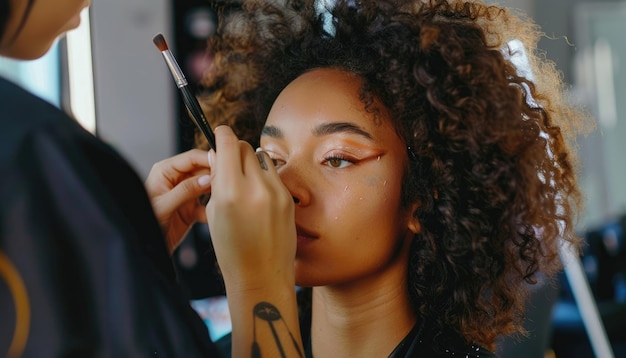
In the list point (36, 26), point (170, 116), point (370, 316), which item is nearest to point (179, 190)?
point (370, 316)

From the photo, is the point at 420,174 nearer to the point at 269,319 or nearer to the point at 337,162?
the point at 337,162

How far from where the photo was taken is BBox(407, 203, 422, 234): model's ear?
1.09 m

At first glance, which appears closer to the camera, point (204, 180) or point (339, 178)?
point (339, 178)

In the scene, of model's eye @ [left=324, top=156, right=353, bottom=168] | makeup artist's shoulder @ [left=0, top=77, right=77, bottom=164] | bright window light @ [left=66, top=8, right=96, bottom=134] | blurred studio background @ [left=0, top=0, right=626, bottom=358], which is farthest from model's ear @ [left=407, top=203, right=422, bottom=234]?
bright window light @ [left=66, top=8, right=96, bottom=134]

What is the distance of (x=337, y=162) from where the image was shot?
1034 millimetres

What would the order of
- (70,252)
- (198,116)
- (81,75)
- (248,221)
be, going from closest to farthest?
(70,252)
(248,221)
(198,116)
(81,75)

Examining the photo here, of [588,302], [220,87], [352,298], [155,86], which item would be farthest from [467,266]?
[155,86]

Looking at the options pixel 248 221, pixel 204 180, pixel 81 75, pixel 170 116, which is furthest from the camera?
pixel 170 116

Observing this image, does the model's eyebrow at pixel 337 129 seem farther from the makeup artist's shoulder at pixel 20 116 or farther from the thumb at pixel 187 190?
the makeup artist's shoulder at pixel 20 116

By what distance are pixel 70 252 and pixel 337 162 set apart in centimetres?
55

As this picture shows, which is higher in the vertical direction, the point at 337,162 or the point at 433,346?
the point at 337,162

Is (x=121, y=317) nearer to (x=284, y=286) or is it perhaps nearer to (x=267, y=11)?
(x=284, y=286)

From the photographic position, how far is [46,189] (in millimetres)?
527

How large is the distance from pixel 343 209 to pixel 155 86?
1699mm
